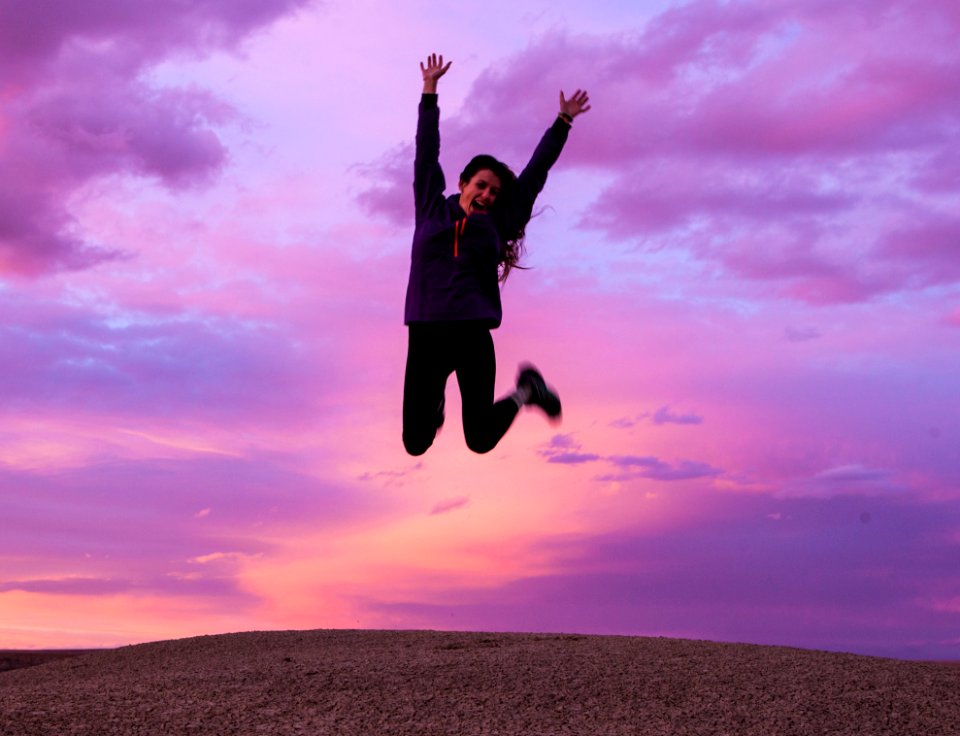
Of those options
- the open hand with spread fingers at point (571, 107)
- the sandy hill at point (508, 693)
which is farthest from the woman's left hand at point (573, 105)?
the sandy hill at point (508, 693)

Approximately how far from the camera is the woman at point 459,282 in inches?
217

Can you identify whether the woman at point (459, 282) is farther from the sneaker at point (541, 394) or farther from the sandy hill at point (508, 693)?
the sandy hill at point (508, 693)

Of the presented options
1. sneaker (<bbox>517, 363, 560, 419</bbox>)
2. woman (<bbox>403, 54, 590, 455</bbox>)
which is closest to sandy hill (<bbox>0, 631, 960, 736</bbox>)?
sneaker (<bbox>517, 363, 560, 419</bbox>)

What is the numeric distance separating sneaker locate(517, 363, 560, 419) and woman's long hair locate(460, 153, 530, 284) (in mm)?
580

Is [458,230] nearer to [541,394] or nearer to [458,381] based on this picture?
[458,381]

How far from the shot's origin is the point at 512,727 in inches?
312

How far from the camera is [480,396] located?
→ 573 centimetres

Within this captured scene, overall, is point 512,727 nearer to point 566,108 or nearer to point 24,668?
point 566,108

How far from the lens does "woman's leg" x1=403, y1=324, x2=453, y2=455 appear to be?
5684 millimetres

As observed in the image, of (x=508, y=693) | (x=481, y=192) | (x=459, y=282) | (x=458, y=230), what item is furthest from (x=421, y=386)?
(x=508, y=693)

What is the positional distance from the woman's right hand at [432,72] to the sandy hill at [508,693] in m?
4.58

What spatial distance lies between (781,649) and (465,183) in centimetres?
782

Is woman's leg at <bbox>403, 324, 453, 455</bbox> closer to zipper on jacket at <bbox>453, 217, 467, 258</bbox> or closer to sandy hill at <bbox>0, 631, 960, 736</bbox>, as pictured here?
zipper on jacket at <bbox>453, 217, 467, 258</bbox>

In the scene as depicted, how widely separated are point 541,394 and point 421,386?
0.70 m
